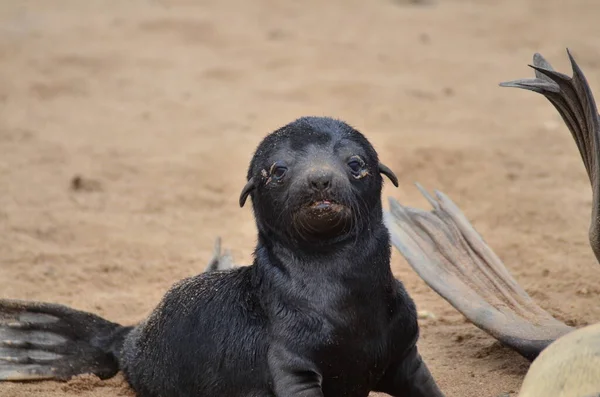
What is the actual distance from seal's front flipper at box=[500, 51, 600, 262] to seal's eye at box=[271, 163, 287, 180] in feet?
2.94

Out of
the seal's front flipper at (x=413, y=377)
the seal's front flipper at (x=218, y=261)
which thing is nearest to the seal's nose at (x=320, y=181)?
the seal's front flipper at (x=413, y=377)

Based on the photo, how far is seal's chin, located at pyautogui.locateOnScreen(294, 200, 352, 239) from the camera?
12.7 ft

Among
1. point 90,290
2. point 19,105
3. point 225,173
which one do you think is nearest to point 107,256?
point 90,290

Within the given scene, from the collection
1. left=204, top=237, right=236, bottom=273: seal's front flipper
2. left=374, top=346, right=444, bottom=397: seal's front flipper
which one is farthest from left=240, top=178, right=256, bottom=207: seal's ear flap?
left=204, top=237, right=236, bottom=273: seal's front flipper

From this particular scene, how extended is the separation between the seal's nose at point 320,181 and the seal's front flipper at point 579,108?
82cm

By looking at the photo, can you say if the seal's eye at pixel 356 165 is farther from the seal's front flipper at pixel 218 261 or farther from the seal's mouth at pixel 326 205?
the seal's front flipper at pixel 218 261

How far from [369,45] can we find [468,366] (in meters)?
6.65

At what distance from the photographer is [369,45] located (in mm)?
11039

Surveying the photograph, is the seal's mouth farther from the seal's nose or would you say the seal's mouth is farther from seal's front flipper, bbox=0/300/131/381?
seal's front flipper, bbox=0/300/131/381

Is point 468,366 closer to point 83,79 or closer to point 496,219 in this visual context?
point 496,219

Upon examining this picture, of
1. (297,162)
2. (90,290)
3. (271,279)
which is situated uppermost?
(297,162)

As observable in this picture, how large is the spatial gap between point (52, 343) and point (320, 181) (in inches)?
62.2

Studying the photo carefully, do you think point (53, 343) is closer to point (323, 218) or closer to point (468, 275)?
point (323, 218)

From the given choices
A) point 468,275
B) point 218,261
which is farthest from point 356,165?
point 218,261
